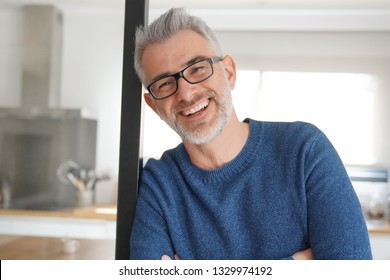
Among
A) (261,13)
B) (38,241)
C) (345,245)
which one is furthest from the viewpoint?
(261,13)

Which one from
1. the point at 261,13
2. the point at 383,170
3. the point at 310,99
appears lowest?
the point at 383,170

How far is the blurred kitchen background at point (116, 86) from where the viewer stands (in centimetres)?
181

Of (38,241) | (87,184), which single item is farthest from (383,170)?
(38,241)

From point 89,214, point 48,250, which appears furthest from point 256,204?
point 89,214

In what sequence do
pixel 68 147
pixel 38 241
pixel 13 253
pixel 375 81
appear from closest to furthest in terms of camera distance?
pixel 13 253
pixel 38 241
pixel 375 81
pixel 68 147

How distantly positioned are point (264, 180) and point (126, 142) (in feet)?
0.63

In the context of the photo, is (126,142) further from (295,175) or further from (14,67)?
(14,67)

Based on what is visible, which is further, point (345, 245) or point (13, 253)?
point (13, 253)

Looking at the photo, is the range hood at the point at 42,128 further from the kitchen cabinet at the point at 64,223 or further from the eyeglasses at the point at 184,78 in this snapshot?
the eyeglasses at the point at 184,78

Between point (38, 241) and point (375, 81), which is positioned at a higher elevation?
point (375, 81)

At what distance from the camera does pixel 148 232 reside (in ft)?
1.69

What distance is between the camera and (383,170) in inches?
74.4

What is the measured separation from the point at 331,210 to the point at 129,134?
27 centimetres

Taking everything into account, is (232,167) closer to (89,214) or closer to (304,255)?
(304,255)
